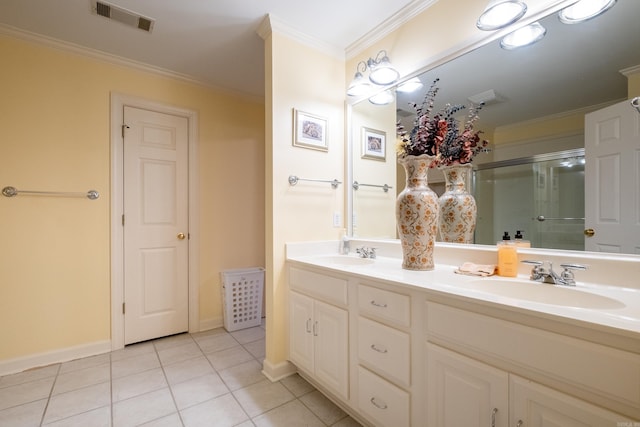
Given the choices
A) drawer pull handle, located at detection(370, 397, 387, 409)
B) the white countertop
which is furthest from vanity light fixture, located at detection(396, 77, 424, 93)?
drawer pull handle, located at detection(370, 397, 387, 409)

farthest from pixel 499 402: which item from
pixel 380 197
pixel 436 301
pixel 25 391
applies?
pixel 25 391

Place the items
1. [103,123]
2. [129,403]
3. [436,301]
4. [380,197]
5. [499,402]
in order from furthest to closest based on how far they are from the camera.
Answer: [103,123], [380,197], [129,403], [436,301], [499,402]

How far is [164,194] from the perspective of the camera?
2588 mm

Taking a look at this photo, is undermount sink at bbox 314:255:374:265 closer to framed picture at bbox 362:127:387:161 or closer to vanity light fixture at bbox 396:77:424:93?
framed picture at bbox 362:127:387:161

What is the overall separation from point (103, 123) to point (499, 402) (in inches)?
120

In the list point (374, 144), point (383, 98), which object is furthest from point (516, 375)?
point (383, 98)

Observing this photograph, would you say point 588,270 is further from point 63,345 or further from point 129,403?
point 63,345

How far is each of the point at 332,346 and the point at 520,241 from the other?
3.58 ft

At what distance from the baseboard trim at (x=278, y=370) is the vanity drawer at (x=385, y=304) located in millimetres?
913

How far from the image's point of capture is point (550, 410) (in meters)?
0.77

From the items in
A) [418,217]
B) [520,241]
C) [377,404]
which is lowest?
[377,404]

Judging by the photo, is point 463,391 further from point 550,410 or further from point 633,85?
point 633,85

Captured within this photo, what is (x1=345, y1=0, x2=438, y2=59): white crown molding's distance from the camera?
5.69 feet

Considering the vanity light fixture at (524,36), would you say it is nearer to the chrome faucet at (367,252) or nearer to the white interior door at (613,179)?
the white interior door at (613,179)
